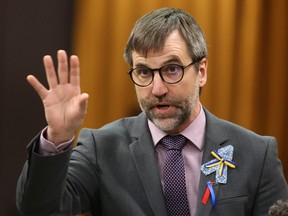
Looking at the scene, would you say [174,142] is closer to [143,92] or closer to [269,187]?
[143,92]

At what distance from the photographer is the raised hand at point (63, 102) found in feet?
4.76

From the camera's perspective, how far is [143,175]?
1792mm

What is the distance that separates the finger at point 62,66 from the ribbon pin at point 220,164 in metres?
0.62

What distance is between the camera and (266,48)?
3.23 meters

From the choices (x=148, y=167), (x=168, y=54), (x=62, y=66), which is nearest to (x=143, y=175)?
(x=148, y=167)

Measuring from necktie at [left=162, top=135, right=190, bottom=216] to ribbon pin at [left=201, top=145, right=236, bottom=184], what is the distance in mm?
87

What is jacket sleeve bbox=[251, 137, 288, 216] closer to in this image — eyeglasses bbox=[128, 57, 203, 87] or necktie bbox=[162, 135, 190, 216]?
necktie bbox=[162, 135, 190, 216]

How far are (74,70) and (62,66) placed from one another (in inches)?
1.4

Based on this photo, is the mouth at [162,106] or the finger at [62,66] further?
the mouth at [162,106]

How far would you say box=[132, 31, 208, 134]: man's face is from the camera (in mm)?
1771

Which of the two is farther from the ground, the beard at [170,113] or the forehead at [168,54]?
the forehead at [168,54]

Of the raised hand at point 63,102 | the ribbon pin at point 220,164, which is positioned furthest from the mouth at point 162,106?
the raised hand at point 63,102

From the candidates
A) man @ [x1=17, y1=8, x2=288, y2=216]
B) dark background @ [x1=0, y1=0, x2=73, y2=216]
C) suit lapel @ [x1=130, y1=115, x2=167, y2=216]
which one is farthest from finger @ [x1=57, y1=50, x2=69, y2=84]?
dark background @ [x1=0, y1=0, x2=73, y2=216]

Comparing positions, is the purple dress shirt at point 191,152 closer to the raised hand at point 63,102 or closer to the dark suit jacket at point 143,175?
the dark suit jacket at point 143,175
